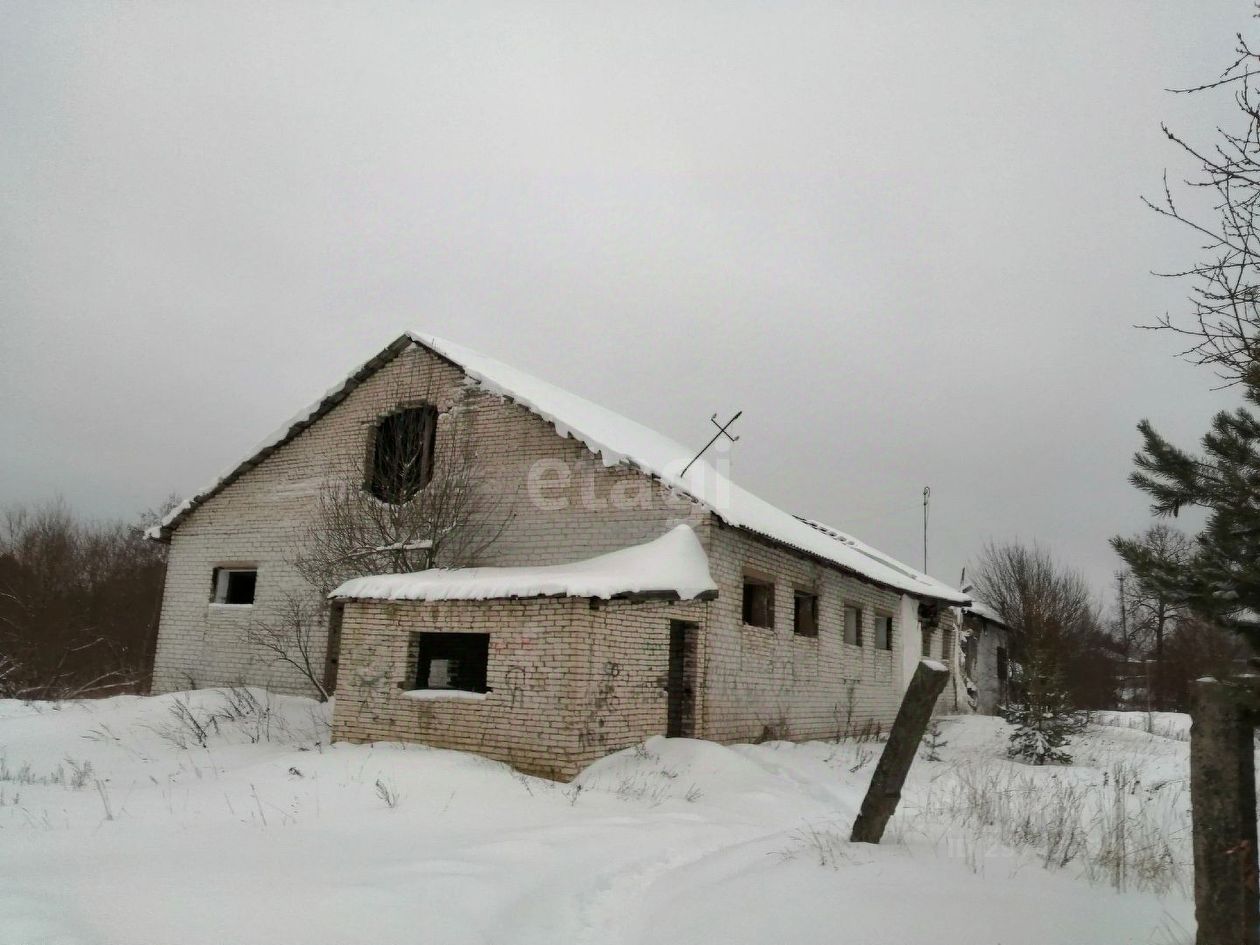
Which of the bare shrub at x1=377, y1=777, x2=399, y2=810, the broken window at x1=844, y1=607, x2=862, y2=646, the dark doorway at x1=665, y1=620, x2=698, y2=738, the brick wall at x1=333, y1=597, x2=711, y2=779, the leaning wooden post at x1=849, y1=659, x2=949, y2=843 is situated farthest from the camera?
the broken window at x1=844, y1=607, x2=862, y2=646

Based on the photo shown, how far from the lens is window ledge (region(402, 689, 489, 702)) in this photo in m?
10.5

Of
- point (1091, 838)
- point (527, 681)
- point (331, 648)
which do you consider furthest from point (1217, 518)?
point (331, 648)

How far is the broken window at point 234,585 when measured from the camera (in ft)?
56.4

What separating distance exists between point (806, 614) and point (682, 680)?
4.34m

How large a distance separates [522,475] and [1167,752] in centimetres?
1336

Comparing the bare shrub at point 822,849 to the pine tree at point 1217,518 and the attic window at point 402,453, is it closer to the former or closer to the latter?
the pine tree at point 1217,518

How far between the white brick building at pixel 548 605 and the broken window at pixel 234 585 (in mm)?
40

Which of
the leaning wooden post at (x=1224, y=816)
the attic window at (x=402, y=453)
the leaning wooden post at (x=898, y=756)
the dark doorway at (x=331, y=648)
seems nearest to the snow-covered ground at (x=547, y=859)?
the leaning wooden post at (x=898, y=756)

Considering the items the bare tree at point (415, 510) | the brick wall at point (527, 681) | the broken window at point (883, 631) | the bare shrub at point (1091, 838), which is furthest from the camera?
the broken window at point (883, 631)

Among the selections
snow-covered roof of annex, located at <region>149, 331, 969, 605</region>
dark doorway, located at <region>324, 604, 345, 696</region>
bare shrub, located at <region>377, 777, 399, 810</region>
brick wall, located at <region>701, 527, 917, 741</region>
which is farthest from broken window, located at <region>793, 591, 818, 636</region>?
bare shrub, located at <region>377, 777, 399, 810</region>

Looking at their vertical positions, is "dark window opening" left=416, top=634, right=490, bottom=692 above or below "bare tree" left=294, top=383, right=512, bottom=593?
below

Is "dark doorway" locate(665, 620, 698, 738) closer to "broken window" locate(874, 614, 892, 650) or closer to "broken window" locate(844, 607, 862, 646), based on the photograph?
"broken window" locate(844, 607, 862, 646)

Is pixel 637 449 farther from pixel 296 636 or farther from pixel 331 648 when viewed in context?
pixel 296 636

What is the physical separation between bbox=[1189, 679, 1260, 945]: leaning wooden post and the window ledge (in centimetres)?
780
